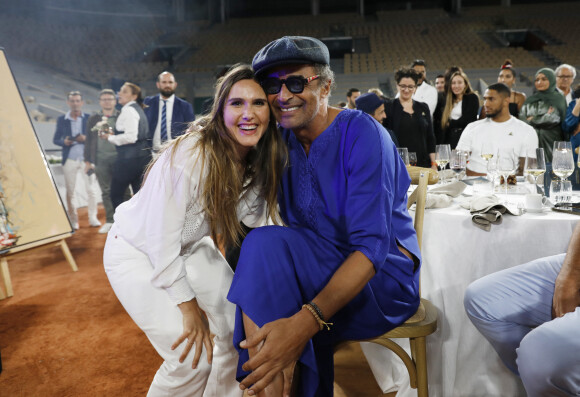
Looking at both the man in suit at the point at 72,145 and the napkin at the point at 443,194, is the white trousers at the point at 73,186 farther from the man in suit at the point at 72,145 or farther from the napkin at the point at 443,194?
the napkin at the point at 443,194

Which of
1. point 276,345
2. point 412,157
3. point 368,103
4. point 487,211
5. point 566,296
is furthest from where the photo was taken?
point 368,103

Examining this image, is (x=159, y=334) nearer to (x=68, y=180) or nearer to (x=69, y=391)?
(x=69, y=391)

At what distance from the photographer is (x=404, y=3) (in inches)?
733

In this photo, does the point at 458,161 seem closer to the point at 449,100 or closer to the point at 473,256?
the point at 473,256

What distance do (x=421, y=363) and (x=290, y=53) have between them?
1049mm

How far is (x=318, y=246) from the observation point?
4.05ft

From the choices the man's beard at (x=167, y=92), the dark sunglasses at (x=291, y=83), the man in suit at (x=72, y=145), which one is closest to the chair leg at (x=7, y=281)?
the man's beard at (x=167, y=92)

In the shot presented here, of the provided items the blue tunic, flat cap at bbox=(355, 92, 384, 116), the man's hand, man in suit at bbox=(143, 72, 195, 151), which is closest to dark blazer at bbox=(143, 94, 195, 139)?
man in suit at bbox=(143, 72, 195, 151)

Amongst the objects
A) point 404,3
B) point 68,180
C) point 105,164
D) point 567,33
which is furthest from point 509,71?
point 404,3

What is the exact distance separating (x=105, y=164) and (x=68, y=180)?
752 millimetres

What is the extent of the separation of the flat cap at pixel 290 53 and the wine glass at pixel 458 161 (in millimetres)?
1154

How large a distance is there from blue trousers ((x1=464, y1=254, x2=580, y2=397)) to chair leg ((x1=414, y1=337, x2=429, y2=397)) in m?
0.18

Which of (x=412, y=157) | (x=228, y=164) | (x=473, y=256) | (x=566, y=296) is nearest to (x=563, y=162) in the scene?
(x=473, y=256)

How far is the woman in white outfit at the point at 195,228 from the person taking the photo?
1.28 metres
